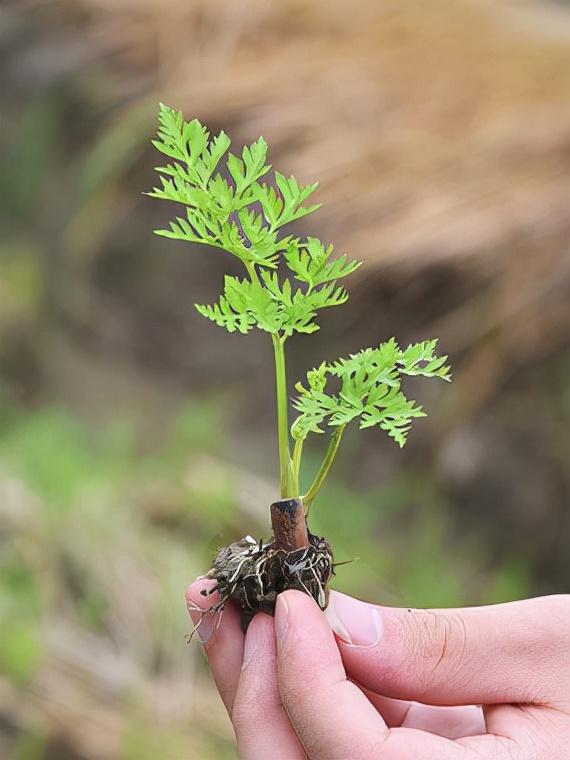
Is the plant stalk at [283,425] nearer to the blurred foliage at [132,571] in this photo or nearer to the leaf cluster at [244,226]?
the leaf cluster at [244,226]

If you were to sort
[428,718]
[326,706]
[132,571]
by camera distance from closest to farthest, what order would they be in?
1. [326,706]
2. [428,718]
3. [132,571]

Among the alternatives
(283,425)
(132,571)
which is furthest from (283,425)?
(132,571)

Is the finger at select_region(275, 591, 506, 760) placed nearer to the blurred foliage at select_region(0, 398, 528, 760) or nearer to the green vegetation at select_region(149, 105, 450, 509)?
the green vegetation at select_region(149, 105, 450, 509)

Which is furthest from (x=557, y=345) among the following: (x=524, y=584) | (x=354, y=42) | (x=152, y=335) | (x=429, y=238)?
(x=152, y=335)

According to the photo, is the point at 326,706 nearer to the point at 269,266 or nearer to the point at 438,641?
the point at 438,641

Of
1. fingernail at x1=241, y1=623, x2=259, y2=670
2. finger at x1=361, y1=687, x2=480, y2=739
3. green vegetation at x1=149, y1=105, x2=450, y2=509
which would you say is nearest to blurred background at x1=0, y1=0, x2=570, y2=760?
finger at x1=361, y1=687, x2=480, y2=739

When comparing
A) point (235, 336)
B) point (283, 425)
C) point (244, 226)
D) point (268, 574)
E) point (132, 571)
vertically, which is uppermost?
point (235, 336)

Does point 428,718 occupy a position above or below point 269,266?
below

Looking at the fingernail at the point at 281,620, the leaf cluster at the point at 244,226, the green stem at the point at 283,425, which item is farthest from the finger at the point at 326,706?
the leaf cluster at the point at 244,226

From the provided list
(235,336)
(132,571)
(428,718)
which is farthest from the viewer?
(235,336)
